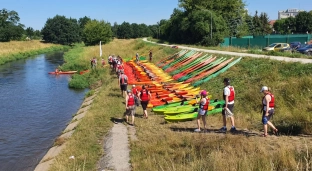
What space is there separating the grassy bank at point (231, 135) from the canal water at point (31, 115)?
211 centimetres

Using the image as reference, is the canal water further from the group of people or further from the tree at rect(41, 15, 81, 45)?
the tree at rect(41, 15, 81, 45)

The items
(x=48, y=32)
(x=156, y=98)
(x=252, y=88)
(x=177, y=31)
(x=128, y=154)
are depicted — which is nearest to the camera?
(x=128, y=154)

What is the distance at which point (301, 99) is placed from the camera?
43.0ft

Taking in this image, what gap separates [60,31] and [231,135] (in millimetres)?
92458

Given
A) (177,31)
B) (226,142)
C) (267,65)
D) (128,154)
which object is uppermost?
(177,31)

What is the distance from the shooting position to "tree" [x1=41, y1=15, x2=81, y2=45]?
94438 mm

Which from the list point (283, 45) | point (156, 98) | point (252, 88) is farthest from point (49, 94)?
point (283, 45)

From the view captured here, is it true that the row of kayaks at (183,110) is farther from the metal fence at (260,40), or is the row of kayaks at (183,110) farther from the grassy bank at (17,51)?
the grassy bank at (17,51)

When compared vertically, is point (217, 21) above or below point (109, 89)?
above

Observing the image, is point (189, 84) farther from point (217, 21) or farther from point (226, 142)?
point (217, 21)

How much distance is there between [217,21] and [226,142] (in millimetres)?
39965

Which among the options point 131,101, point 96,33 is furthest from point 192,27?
point 131,101

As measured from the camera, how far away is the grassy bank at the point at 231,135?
669 centimetres

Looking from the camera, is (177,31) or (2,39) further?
(2,39)
